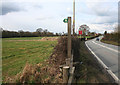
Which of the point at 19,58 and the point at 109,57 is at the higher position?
the point at 19,58

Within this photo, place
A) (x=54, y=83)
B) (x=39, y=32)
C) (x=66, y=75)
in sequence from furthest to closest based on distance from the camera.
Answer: (x=39, y=32) → (x=54, y=83) → (x=66, y=75)

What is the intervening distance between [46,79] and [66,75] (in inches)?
34.9

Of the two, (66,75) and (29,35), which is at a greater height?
(29,35)

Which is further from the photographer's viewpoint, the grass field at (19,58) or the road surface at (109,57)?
the road surface at (109,57)

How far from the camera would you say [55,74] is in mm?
4492

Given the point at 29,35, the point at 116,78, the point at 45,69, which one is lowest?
the point at 116,78

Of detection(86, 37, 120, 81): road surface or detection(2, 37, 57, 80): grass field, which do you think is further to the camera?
detection(86, 37, 120, 81): road surface

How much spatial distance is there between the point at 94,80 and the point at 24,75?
2586 millimetres

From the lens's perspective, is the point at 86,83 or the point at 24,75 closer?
the point at 86,83

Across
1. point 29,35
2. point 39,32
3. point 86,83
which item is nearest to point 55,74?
point 86,83

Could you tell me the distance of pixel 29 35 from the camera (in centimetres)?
6203

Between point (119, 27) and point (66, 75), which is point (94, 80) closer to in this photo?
point (66, 75)

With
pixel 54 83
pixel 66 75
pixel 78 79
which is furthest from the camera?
pixel 78 79

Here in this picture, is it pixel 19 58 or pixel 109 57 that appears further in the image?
pixel 109 57
